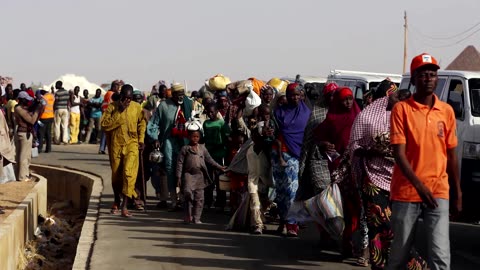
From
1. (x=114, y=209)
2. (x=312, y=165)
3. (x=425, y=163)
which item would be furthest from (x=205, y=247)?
(x=425, y=163)

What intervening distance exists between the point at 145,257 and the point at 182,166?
9.45ft

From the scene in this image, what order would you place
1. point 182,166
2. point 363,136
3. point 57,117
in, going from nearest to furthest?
point 363,136, point 182,166, point 57,117

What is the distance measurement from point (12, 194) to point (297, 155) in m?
6.27

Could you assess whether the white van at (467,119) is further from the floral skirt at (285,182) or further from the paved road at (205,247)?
the floral skirt at (285,182)

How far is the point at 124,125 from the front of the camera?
13.9 meters

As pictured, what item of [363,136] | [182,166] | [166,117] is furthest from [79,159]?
[363,136]

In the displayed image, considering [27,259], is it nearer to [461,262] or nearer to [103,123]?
[103,123]

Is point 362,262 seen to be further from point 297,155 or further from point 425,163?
point 425,163

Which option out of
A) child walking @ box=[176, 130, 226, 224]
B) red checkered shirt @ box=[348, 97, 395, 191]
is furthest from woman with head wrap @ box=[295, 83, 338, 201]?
child walking @ box=[176, 130, 226, 224]

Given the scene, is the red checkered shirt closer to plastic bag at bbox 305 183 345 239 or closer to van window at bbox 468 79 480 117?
plastic bag at bbox 305 183 345 239

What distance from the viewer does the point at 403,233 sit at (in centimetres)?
758

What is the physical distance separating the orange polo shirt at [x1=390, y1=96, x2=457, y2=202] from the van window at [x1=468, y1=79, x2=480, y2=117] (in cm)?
516

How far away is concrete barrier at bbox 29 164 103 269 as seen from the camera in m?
14.6

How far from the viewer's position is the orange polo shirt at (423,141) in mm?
7414
